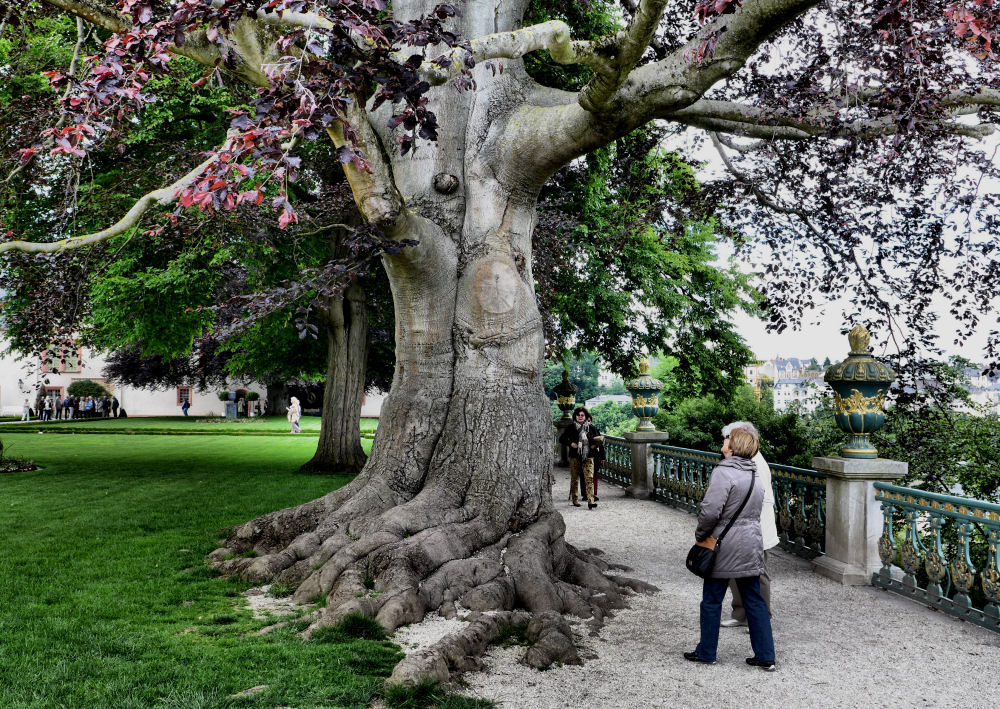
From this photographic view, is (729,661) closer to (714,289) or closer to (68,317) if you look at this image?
(68,317)

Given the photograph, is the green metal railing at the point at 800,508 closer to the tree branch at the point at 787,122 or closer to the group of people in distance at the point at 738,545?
the group of people in distance at the point at 738,545

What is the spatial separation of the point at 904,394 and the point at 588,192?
860 cm

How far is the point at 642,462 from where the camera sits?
1388 cm

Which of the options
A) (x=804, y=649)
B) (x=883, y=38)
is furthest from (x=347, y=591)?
(x=883, y=38)

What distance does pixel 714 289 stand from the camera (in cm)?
1916

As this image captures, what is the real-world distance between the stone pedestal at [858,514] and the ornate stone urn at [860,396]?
0.18 metres

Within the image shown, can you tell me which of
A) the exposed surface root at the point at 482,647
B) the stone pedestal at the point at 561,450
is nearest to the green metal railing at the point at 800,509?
the exposed surface root at the point at 482,647

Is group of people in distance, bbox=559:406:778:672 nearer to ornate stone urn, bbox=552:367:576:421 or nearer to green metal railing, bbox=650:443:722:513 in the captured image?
green metal railing, bbox=650:443:722:513

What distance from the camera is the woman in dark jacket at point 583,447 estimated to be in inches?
474

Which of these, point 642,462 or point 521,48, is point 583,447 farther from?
point 521,48

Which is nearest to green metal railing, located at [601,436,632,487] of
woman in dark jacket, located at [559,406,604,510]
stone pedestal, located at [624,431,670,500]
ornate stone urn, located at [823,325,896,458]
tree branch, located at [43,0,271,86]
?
stone pedestal, located at [624,431,670,500]

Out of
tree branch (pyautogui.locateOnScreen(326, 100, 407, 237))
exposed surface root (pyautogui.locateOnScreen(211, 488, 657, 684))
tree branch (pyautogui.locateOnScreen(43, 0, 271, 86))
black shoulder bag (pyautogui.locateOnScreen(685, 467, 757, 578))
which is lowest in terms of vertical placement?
exposed surface root (pyautogui.locateOnScreen(211, 488, 657, 684))

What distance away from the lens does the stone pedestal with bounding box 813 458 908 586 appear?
276 inches

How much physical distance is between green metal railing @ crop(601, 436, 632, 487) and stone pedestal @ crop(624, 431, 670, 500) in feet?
1.45
